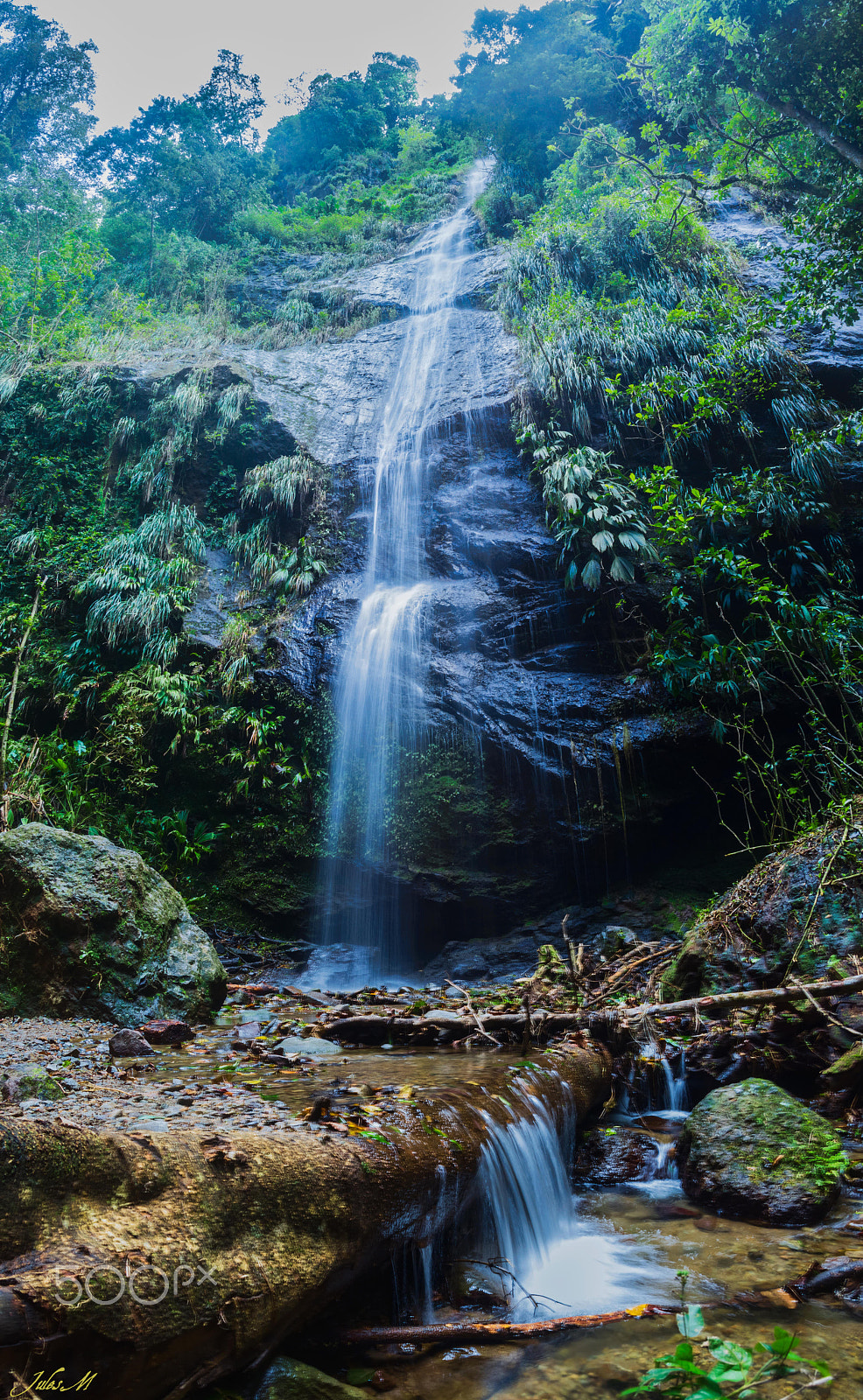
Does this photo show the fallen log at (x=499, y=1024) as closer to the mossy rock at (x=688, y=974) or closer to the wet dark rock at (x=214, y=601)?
the mossy rock at (x=688, y=974)

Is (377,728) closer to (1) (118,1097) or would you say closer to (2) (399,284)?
(1) (118,1097)

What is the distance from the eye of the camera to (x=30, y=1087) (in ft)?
9.61

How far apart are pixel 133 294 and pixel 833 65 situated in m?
16.7

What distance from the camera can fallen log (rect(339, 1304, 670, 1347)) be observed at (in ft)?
6.95

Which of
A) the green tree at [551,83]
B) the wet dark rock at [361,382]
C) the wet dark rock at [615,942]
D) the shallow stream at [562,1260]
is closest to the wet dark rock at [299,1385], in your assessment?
the shallow stream at [562,1260]

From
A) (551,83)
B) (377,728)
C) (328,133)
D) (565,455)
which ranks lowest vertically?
(377,728)

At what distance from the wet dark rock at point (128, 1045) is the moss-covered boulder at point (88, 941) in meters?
0.73

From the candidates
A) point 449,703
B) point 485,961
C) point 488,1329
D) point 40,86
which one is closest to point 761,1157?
point 488,1329

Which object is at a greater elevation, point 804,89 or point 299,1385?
point 804,89

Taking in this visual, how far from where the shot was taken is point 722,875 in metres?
9.04

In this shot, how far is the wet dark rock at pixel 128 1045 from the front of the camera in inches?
162

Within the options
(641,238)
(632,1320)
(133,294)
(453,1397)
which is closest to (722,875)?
(632,1320)

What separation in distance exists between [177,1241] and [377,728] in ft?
26.6

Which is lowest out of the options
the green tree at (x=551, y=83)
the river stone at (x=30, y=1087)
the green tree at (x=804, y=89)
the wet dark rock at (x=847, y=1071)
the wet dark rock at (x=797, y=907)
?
the wet dark rock at (x=847, y=1071)
